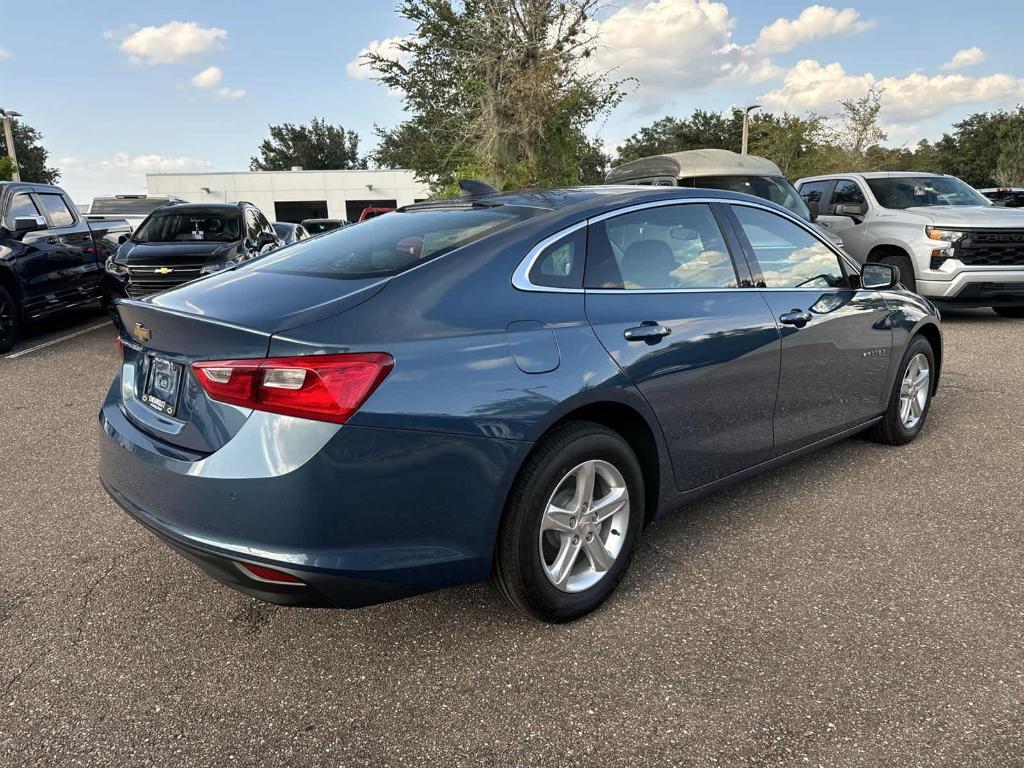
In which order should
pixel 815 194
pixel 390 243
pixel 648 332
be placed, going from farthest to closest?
pixel 815 194 < pixel 390 243 < pixel 648 332

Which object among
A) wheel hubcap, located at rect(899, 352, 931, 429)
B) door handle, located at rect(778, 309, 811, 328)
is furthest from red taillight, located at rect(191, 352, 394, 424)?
wheel hubcap, located at rect(899, 352, 931, 429)

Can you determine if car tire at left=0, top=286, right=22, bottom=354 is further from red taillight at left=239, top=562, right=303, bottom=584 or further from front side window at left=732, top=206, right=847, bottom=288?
front side window at left=732, top=206, right=847, bottom=288

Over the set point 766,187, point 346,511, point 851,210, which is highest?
point 766,187

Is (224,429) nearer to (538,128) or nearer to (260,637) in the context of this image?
(260,637)

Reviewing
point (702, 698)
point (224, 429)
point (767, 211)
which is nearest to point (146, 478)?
point (224, 429)

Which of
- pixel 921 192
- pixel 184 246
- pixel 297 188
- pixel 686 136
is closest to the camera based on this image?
pixel 184 246

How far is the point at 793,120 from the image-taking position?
1233 inches

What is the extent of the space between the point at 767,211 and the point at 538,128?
11.7 metres

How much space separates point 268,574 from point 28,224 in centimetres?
802

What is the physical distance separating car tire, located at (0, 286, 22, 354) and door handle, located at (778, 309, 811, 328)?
8207 mm

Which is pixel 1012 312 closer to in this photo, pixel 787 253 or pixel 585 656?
pixel 787 253

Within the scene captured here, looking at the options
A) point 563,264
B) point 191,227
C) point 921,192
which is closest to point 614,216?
point 563,264

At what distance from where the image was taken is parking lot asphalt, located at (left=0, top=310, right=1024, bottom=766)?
6.98ft

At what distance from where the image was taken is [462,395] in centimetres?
225
